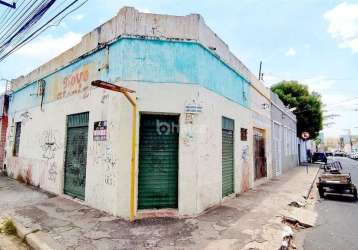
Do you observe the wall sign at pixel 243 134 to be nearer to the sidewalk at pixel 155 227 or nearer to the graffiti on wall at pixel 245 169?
the graffiti on wall at pixel 245 169

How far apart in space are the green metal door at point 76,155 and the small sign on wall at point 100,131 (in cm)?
70

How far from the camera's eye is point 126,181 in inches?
252

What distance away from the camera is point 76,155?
825cm

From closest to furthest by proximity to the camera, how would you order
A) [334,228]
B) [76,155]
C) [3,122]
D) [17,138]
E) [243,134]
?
[334,228] < [76,155] < [243,134] < [17,138] < [3,122]

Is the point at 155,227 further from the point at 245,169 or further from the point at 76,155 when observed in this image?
the point at 245,169

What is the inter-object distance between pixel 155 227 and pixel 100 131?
3.02 meters

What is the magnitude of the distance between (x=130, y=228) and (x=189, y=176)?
191 centimetres

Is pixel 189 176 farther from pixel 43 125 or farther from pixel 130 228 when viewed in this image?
pixel 43 125

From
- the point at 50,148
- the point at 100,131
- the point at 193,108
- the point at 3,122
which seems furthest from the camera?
the point at 3,122

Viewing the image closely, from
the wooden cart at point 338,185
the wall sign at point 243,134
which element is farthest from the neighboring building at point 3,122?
the wooden cart at point 338,185

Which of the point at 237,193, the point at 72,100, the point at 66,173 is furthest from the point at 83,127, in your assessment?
the point at 237,193

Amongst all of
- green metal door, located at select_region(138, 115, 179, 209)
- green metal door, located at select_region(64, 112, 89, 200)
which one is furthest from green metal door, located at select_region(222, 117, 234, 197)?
green metal door, located at select_region(64, 112, 89, 200)

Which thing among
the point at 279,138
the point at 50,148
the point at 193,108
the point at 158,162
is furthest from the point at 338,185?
the point at 50,148

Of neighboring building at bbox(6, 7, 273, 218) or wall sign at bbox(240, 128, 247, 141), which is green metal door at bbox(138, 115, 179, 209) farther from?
wall sign at bbox(240, 128, 247, 141)
